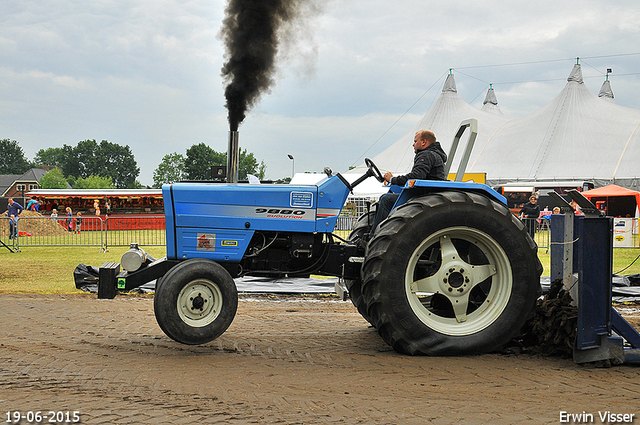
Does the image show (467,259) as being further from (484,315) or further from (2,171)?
(2,171)

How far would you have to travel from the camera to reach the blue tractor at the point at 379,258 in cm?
422

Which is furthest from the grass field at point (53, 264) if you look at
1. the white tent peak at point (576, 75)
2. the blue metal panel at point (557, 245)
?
the white tent peak at point (576, 75)

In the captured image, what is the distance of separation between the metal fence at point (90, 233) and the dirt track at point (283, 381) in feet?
39.6

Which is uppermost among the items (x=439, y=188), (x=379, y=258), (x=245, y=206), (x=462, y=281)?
(x=439, y=188)

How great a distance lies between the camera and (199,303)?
4.25 metres

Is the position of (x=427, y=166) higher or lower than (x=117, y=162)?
lower

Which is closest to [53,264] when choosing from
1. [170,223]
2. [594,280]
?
[170,223]

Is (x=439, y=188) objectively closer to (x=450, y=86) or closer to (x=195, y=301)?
(x=195, y=301)

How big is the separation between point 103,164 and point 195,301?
327 ft

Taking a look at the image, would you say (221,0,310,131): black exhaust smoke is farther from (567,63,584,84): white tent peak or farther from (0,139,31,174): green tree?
(0,139,31,174): green tree

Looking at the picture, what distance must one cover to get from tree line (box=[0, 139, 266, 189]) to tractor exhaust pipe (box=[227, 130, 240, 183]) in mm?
54557

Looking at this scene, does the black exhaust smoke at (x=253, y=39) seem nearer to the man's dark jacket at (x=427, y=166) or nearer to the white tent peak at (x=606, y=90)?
the man's dark jacket at (x=427, y=166)

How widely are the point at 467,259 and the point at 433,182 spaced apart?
0.86 meters

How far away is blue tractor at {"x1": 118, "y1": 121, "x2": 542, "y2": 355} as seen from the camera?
4219 millimetres
